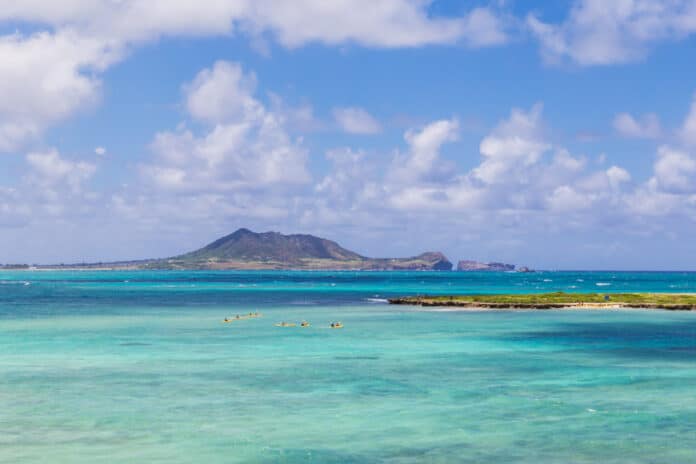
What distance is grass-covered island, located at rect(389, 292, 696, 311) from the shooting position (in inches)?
4633

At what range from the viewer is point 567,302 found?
399ft

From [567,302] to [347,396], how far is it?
284 ft

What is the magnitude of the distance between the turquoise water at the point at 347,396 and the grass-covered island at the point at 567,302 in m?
37.5

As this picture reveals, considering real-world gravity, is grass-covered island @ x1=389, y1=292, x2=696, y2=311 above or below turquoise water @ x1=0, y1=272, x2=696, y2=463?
above

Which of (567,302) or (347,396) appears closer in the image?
(347,396)

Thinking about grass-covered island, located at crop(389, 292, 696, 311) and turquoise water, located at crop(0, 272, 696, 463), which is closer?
turquoise water, located at crop(0, 272, 696, 463)

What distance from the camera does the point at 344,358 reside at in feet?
189

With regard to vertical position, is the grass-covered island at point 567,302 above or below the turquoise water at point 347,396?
above

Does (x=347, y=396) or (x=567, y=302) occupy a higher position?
(x=567, y=302)

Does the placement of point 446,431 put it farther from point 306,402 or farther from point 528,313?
point 528,313

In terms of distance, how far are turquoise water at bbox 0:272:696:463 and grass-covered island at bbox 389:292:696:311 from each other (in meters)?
37.5

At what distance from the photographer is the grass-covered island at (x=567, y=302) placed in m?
118

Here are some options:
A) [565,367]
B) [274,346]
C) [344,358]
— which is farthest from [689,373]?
[274,346]

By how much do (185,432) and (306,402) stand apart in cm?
812
